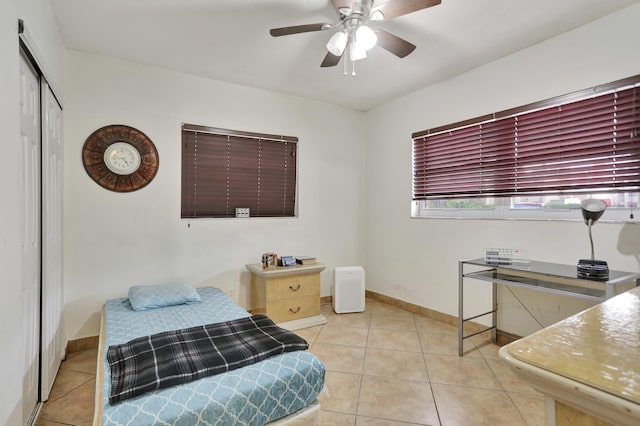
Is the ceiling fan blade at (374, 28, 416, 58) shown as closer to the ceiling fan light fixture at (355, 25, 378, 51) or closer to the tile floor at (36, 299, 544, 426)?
the ceiling fan light fixture at (355, 25, 378, 51)

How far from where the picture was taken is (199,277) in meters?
3.23

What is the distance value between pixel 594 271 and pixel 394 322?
6.09 feet

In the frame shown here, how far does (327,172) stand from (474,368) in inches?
105

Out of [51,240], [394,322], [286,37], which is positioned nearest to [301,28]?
[286,37]

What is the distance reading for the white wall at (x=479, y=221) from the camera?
7.23ft

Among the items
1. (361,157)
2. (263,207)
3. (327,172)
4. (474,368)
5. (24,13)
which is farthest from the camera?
(361,157)

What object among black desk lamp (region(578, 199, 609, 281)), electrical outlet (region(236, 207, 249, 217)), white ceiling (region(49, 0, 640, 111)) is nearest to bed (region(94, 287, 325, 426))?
electrical outlet (region(236, 207, 249, 217))

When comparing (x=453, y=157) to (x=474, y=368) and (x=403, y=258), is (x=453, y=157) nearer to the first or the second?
(x=403, y=258)

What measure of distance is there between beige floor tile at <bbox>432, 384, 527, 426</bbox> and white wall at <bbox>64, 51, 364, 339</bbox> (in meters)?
2.18

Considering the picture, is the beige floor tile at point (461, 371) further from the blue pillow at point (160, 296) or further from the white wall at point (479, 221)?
the blue pillow at point (160, 296)

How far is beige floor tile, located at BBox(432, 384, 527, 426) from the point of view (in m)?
1.78

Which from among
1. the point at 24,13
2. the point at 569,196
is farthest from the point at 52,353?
the point at 569,196

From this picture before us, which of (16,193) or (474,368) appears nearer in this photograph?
(16,193)

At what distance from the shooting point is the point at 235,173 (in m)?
3.46
